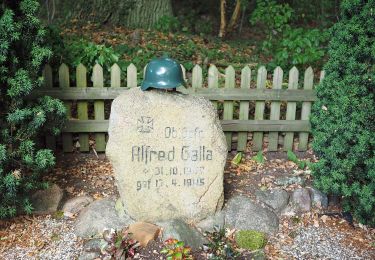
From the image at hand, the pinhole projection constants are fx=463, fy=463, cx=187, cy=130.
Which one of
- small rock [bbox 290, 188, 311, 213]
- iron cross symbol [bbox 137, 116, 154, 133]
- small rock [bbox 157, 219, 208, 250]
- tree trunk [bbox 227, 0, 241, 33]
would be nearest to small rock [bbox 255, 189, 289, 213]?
small rock [bbox 290, 188, 311, 213]

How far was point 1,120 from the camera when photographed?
13.7ft

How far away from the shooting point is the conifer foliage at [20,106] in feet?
13.1

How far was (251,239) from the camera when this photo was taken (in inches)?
170

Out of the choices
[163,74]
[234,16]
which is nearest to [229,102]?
[163,74]

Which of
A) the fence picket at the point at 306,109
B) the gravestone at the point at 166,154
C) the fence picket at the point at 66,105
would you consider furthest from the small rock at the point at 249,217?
the fence picket at the point at 66,105

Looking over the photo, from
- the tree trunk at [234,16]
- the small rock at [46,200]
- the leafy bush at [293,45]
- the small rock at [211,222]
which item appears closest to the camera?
the small rock at [211,222]

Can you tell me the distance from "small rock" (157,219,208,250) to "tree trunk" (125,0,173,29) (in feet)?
17.9

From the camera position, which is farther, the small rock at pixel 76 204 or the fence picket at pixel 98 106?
the fence picket at pixel 98 106

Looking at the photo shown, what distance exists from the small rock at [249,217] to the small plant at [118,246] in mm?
1034

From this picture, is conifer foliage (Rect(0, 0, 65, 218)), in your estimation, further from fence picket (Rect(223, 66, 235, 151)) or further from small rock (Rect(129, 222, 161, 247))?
fence picket (Rect(223, 66, 235, 151))

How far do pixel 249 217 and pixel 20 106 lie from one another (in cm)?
243

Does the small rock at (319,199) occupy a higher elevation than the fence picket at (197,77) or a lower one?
lower

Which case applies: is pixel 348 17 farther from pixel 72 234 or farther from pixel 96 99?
pixel 72 234

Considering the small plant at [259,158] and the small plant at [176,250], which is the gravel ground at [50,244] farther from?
the small plant at [259,158]
